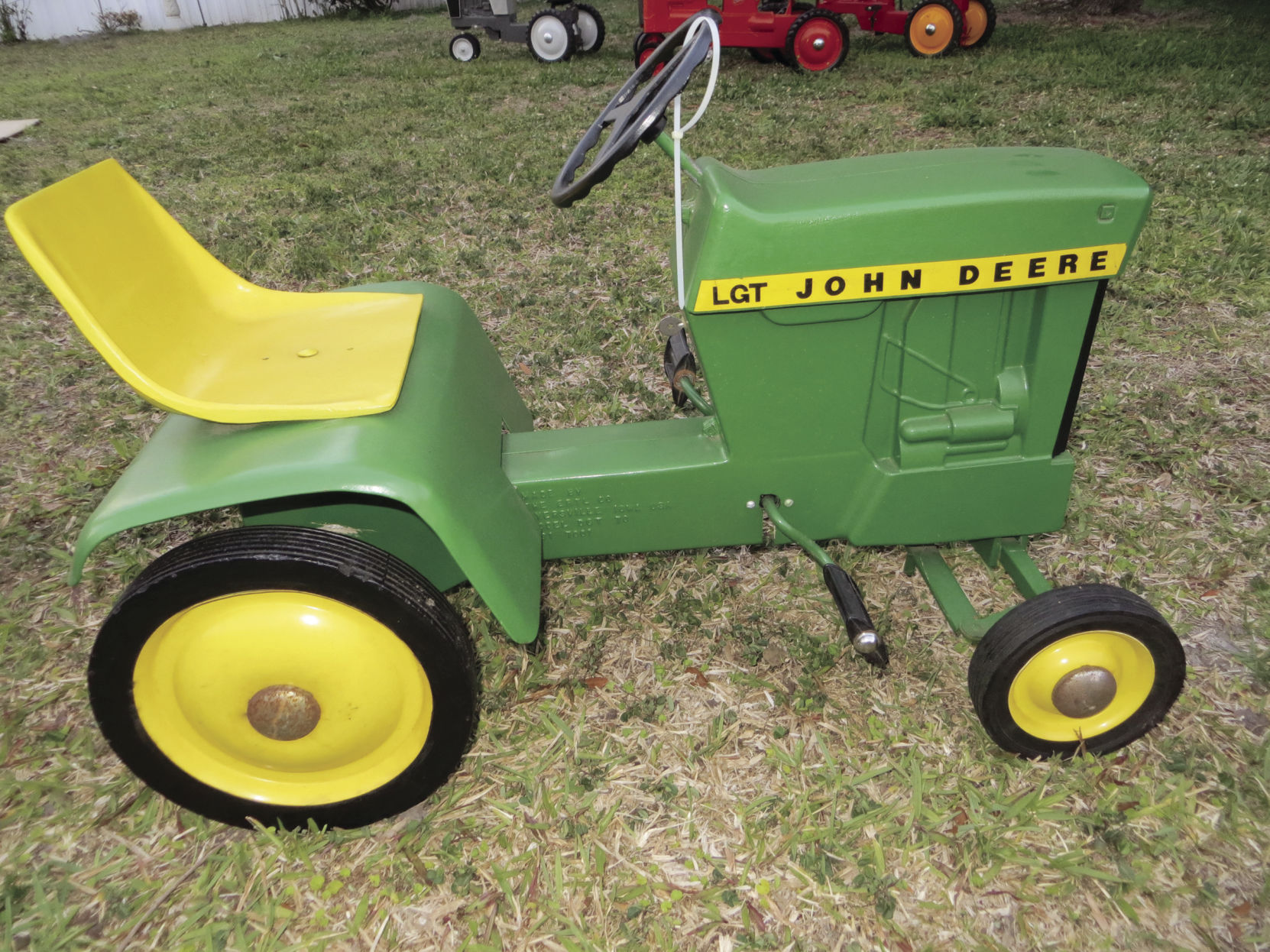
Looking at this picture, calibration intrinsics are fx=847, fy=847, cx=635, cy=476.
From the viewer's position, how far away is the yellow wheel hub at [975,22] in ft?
25.6

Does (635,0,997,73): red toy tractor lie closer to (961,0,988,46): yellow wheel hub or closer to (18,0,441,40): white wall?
(961,0,988,46): yellow wheel hub

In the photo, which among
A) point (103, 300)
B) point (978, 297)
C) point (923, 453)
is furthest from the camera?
point (923, 453)

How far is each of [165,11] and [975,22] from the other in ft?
44.8

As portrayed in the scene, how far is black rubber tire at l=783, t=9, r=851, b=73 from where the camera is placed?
7.29 metres

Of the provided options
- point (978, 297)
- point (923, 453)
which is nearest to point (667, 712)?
point (923, 453)

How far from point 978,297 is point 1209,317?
2.32 m

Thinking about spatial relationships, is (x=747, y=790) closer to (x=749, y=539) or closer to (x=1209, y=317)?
(x=749, y=539)

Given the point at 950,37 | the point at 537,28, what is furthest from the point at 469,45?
the point at 950,37

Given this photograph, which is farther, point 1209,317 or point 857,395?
point 1209,317

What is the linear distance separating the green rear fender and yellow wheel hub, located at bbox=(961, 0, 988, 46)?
305 inches

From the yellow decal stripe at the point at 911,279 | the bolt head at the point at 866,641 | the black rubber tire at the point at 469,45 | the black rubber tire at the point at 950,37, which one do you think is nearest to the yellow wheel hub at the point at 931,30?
the black rubber tire at the point at 950,37

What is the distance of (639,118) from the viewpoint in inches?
63.8

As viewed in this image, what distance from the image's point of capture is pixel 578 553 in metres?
2.05

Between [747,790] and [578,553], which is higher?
[578,553]
